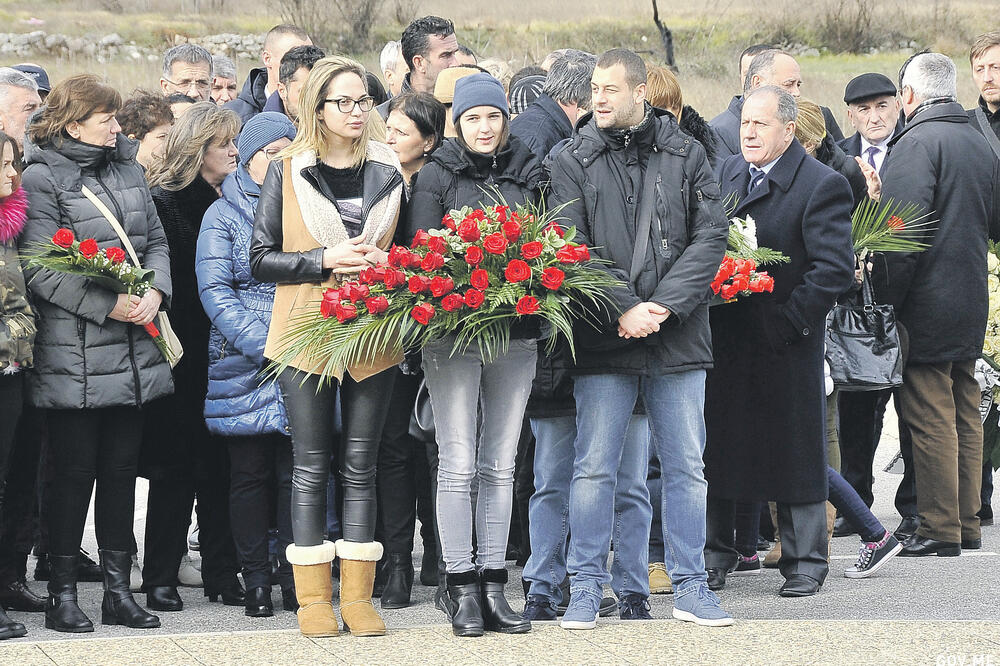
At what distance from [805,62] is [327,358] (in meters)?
17.8

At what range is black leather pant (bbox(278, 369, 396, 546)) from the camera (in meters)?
5.23

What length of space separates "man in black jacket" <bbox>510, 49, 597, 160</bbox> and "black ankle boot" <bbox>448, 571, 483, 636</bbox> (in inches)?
96.7

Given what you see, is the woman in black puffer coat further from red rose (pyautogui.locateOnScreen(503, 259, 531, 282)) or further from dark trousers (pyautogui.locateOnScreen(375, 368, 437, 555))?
red rose (pyautogui.locateOnScreen(503, 259, 531, 282))

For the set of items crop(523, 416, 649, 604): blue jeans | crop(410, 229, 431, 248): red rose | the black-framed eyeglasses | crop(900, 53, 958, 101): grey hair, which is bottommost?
crop(523, 416, 649, 604): blue jeans

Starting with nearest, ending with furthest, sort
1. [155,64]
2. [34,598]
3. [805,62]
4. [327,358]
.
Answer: [327,358]
[34,598]
[155,64]
[805,62]

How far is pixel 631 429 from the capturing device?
563 centimetres

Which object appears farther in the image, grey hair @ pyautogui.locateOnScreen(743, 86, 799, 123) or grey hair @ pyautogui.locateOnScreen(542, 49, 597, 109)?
grey hair @ pyautogui.locateOnScreen(542, 49, 597, 109)

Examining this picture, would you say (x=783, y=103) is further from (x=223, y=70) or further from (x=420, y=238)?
(x=223, y=70)

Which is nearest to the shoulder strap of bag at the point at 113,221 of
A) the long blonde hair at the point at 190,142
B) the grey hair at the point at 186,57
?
the long blonde hair at the point at 190,142

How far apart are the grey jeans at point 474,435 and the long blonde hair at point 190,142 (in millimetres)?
1858

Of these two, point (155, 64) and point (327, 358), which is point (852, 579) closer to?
point (327, 358)

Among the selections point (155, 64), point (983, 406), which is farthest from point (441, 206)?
point (155, 64)

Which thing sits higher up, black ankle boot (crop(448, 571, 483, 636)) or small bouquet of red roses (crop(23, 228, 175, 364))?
small bouquet of red roses (crop(23, 228, 175, 364))

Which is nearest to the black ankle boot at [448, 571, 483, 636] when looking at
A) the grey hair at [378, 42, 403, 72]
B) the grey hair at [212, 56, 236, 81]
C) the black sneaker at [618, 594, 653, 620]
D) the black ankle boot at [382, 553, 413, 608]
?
the black sneaker at [618, 594, 653, 620]
